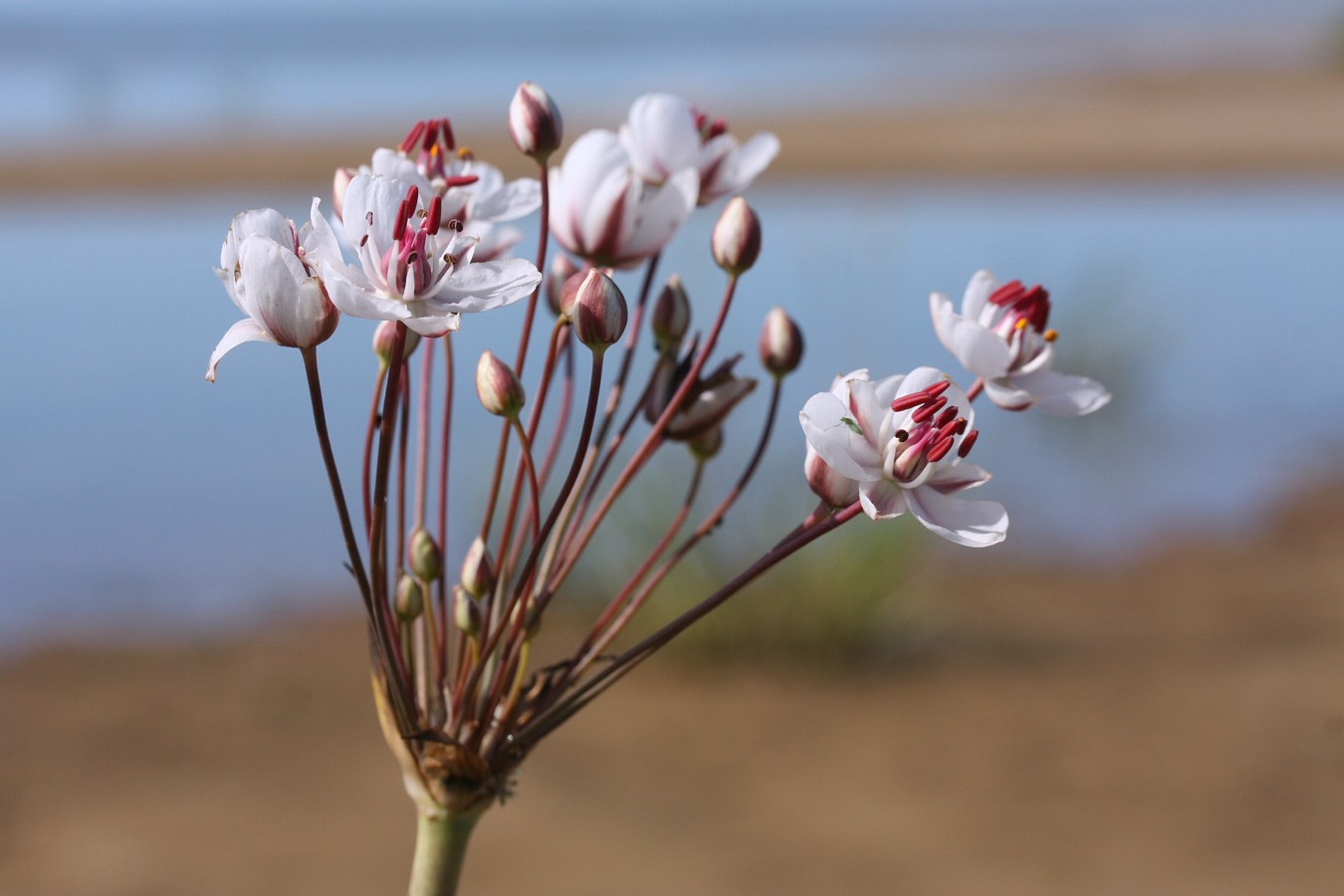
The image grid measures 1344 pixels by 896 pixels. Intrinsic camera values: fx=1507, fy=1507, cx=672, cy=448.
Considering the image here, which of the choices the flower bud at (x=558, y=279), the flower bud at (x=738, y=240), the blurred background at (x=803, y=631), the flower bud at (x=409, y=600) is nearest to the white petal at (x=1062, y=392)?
the flower bud at (x=738, y=240)

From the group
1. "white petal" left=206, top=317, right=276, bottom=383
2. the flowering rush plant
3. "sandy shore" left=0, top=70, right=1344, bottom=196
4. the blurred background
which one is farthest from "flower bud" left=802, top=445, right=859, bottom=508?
"sandy shore" left=0, top=70, right=1344, bottom=196

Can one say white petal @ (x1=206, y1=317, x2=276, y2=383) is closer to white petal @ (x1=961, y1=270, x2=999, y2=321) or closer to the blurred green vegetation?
white petal @ (x1=961, y1=270, x2=999, y2=321)

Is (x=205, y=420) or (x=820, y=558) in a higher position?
(x=820, y=558)

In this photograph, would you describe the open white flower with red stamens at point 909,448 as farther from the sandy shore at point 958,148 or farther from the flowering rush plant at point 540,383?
the sandy shore at point 958,148

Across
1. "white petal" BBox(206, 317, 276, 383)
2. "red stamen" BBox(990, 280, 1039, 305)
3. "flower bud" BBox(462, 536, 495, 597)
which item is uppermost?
"white petal" BBox(206, 317, 276, 383)

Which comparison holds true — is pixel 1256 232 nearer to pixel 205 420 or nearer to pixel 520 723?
pixel 205 420

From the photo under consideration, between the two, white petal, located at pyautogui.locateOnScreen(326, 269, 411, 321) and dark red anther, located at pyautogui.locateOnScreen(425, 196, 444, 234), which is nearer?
white petal, located at pyautogui.locateOnScreen(326, 269, 411, 321)

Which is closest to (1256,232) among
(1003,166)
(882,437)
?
(1003,166)
